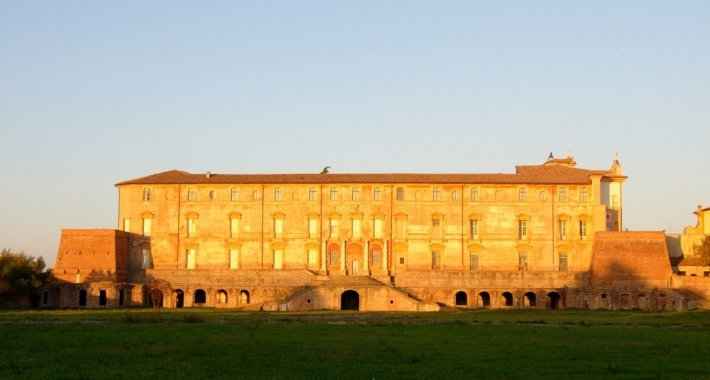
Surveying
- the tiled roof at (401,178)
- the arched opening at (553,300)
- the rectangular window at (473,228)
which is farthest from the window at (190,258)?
the arched opening at (553,300)

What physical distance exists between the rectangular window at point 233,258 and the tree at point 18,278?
12.9 metres

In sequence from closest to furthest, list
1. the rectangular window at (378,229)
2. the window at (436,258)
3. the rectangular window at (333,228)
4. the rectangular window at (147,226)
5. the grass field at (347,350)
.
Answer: the grass field at (347,350) < the window at (436,258) < the rectangular window at (378,229) < the rectangular window at (333,228) < the rectangular window at (147,226)

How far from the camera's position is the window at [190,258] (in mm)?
68688

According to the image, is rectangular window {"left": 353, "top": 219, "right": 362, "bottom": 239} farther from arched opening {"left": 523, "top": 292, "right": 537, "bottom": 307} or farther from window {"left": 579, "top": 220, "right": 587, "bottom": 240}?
window {"left": 579, "top": 220, "right": 587, "bottom": 240}

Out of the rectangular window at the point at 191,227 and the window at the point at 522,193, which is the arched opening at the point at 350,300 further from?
the window at the point at 522,193

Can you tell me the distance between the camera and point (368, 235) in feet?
224

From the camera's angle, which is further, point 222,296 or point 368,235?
point 368,235

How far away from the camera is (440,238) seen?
68.0 meters

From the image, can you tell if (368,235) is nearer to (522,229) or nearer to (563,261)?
(522,229)

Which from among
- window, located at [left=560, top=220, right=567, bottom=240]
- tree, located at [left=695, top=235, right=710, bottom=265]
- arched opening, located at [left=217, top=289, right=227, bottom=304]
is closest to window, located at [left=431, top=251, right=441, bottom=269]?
window, located at [left=560, top=220, right=567, bottom=240]

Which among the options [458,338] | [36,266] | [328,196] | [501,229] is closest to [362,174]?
[328,196]

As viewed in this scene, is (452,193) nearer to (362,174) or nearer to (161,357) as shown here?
(362,174)

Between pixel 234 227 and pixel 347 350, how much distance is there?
1716 inches

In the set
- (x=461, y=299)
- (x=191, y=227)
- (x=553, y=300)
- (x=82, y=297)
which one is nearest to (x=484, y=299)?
(x=461, y=299)
